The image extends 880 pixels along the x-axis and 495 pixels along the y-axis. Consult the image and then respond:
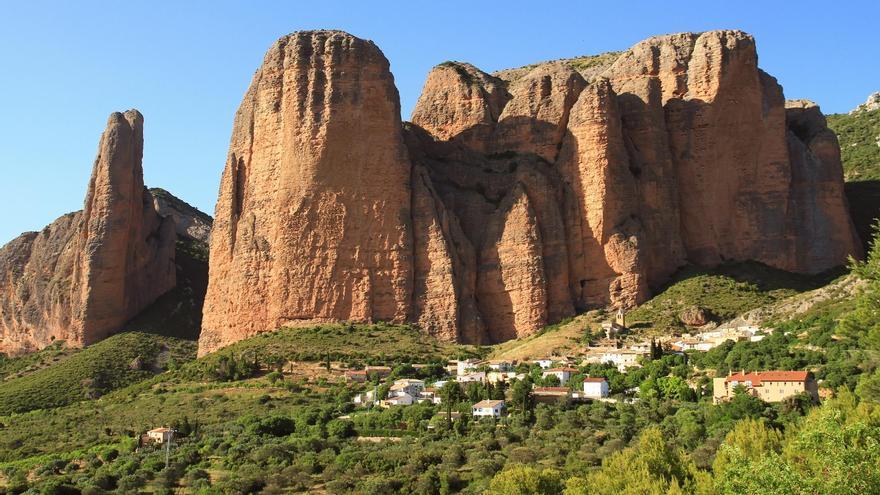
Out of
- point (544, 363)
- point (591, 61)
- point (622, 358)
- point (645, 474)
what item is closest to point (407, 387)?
point (544, 363)

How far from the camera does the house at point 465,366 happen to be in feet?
217

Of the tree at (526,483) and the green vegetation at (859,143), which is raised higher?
the green vegetation at (859,143)

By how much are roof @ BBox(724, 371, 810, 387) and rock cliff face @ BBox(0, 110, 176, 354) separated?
49.5 m

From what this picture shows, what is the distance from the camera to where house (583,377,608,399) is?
5994 cm

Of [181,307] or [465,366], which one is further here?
[181,307]

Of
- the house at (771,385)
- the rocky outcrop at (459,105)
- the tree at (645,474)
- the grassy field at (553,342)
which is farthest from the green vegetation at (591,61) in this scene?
the tree at (645,474)

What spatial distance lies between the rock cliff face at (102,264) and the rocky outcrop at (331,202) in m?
15.4

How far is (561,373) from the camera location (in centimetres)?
6362

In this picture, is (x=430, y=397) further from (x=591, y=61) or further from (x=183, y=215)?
(x=183, y=215)

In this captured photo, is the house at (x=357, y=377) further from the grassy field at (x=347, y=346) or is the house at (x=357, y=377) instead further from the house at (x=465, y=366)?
the house at (x=465, y=366)

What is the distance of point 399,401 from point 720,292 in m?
23.3

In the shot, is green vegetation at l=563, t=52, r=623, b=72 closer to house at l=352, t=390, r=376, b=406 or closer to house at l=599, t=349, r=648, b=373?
house at l=599, t=349, r=648, b=373

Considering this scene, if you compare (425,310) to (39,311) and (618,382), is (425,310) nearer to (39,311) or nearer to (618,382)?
(618,382)

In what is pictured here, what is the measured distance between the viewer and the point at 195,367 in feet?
244
